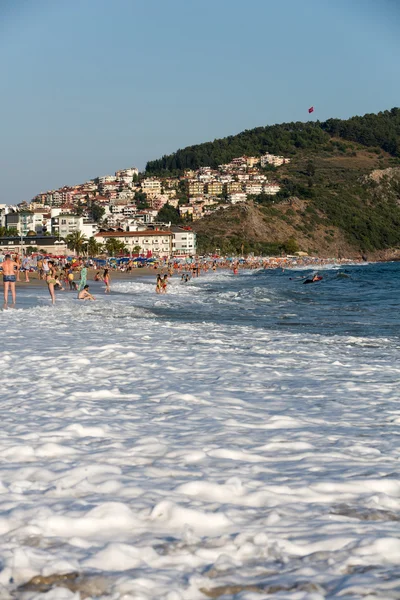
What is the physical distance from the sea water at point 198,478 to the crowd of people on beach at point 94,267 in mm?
13558

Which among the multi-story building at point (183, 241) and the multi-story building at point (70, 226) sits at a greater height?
the multi-story building at point (70, 226)

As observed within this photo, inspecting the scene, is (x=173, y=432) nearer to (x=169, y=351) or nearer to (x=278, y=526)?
(x=278, y=526)

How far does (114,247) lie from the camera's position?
140 metres

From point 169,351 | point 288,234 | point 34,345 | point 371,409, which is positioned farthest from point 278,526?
point 288,234

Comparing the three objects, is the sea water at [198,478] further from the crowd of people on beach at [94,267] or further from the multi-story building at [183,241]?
the multi-story building at [183,241]

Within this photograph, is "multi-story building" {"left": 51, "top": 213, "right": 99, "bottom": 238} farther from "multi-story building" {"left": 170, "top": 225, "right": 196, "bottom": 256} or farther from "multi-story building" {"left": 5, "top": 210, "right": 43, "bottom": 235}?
"multi-story building" {"left": 170, "top": 225, "right": 196, "bottom": 256}

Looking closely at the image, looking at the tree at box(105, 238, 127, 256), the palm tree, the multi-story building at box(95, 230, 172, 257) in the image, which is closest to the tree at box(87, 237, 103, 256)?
the palm tree

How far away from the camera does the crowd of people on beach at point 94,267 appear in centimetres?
2567

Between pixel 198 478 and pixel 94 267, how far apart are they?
90274 mm

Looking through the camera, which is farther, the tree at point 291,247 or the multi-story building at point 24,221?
the multi-story building at point 24,221

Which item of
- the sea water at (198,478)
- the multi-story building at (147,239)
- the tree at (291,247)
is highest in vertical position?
the multi-story building at (147,239)

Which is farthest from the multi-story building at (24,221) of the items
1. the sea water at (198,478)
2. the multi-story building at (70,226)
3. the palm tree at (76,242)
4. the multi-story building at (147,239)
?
the sea water at (198,478)

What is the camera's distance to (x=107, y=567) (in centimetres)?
357

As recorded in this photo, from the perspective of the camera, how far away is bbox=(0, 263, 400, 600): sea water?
11.5 ft
